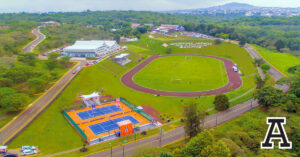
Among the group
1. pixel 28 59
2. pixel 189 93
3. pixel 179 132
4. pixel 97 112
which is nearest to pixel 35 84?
pixel 97 112

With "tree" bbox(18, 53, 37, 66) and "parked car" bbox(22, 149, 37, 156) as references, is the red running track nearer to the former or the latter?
"tree" bbox(18, 53, 37, 66)

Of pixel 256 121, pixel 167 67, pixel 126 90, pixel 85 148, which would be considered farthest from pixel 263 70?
pixel 85 148

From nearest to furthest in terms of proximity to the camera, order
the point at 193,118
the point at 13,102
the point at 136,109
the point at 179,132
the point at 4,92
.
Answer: the point at 193,118 < the point at 179,132 < the point at 13,102 < the point at 4,92 < the point at 136,109

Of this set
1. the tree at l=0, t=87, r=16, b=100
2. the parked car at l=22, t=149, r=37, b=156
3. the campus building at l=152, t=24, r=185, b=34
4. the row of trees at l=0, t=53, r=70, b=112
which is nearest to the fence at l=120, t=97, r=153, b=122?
the row of trees at l=0, t=53, r=70, b=112

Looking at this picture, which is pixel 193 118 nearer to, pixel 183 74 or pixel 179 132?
pixel 179 132

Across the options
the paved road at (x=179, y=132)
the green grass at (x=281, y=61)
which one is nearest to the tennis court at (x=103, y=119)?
the paved road at (x=179, y=132)

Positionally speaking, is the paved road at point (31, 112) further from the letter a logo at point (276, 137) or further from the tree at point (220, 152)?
the letter a logo at point (276, 137)
